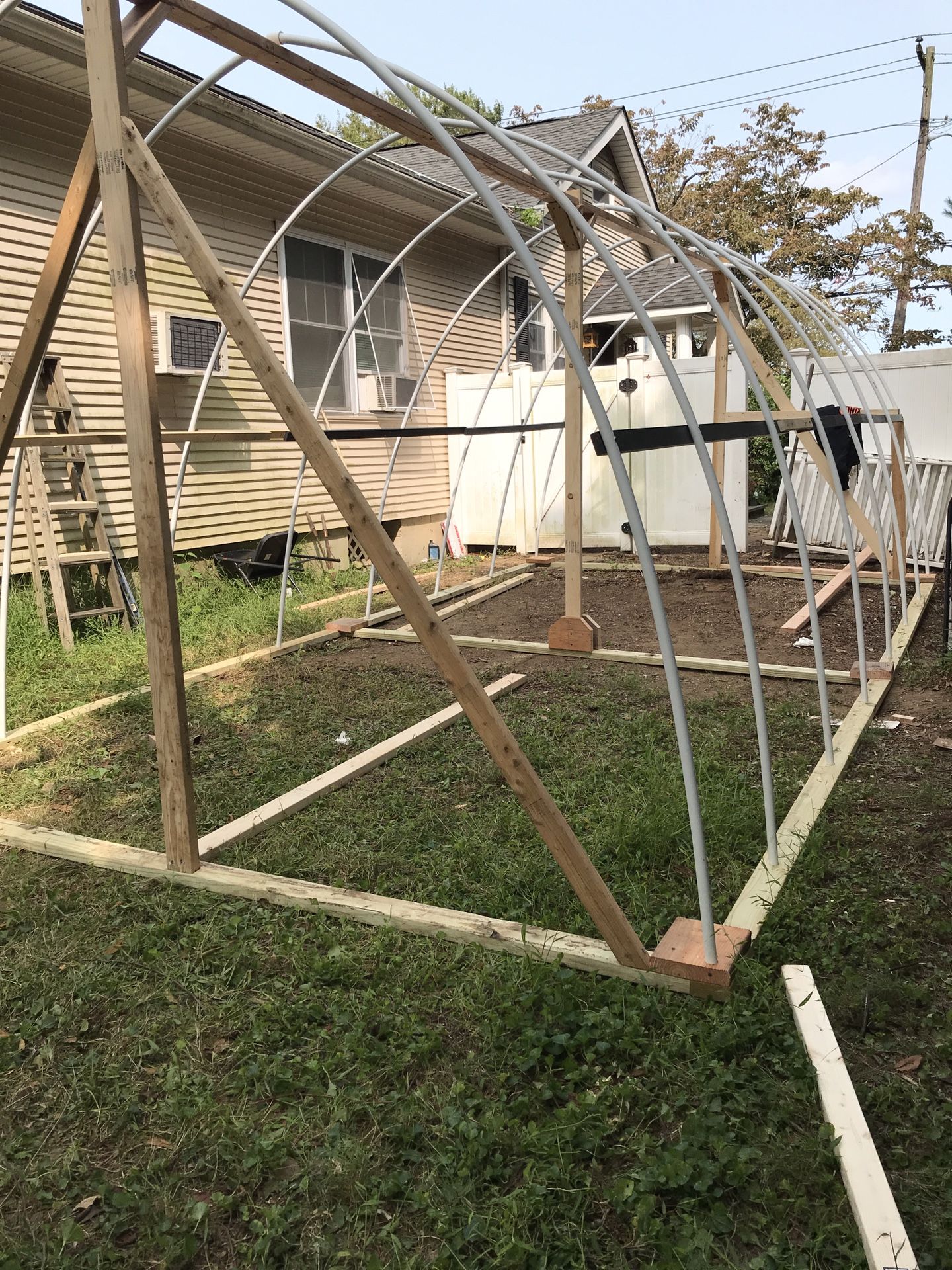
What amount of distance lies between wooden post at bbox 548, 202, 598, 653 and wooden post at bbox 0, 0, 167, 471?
284 centimetres

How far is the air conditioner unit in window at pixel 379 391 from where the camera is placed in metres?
9.73

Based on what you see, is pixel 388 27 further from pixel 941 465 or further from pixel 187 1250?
pixel 187 1250

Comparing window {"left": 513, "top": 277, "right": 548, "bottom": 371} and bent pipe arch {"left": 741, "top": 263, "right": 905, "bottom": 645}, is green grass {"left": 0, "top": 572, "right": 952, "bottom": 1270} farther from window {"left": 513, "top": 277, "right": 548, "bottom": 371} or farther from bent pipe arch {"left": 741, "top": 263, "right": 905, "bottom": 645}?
window {"left": 513, "top": 277, "right": 548, "bottom": 371}

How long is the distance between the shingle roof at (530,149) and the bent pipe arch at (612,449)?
12283 mm

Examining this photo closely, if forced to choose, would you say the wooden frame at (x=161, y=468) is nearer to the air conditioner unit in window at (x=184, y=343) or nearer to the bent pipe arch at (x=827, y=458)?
the bent pipe arch at (x=827, y=458)

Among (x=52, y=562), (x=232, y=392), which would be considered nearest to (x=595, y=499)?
(x=232, y=392)

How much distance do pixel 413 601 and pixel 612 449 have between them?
0.61m

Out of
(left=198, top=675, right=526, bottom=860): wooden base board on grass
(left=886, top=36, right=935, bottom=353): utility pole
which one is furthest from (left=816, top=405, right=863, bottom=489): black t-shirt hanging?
(left=886, top=36, right=935, bottom=353): utility pole

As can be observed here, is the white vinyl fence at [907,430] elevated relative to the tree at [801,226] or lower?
lower

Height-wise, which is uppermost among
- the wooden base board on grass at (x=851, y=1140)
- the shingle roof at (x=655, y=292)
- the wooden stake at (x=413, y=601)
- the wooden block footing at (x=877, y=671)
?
the shingle roof at (x=655, y=292)

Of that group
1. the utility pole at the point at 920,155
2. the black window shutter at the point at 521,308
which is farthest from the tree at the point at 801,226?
the black window shutter at the point at 521,308

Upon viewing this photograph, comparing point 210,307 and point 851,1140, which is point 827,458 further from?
point 210,307

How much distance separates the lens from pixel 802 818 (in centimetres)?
313

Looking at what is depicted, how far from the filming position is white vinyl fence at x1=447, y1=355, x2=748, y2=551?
9.79m
